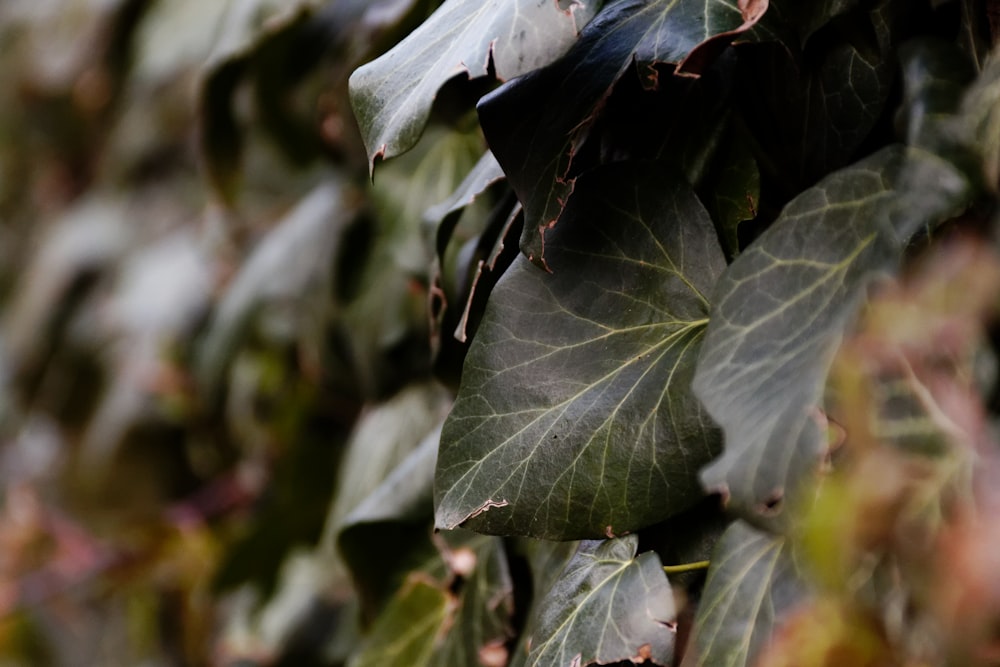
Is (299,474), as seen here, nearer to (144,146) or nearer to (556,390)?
(556,390)

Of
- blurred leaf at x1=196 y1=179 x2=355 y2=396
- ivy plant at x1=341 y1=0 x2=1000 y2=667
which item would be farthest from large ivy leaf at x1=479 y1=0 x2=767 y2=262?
blurred leaf at x1=196 y1=179 x2=355 y2=396

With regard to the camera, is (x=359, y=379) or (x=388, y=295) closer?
(x=388, y=295)

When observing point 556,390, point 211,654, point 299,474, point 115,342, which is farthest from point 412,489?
point 115,342

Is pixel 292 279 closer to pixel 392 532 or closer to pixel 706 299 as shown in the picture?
pixel 392 532

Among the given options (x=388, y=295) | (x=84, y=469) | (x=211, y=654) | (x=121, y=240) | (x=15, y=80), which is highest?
(x=15, y=80)

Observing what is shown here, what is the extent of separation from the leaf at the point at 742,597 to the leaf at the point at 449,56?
0.18 meters

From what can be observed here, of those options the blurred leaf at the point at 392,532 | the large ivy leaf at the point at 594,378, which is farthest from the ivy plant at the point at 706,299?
the blurred leaf at the point at 392,532

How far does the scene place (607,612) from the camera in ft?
1.25

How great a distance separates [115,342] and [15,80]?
0.62 metres

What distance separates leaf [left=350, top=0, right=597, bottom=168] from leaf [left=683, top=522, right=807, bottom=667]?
0.18 meters

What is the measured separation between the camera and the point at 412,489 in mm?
562

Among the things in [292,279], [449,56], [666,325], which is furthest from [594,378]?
[292,279]

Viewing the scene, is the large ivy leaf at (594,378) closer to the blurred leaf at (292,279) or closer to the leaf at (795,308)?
the leaf at (795,308)

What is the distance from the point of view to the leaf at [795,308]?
28cm
